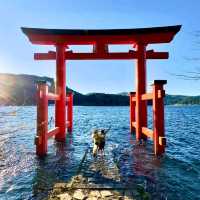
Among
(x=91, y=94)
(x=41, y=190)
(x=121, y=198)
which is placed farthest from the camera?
(x=91, y=94)

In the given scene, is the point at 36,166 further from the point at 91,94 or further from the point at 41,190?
the point at 91,94

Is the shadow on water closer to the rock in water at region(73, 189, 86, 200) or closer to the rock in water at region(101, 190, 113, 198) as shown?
the rock in water at region(73, 189, 86, 200)

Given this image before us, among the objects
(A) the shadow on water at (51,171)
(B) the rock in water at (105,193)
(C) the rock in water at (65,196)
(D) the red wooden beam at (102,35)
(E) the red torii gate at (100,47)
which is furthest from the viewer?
(E) the red torii gate at (100,47)

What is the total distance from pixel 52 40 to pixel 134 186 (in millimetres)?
8401

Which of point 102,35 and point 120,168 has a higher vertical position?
point 102,35

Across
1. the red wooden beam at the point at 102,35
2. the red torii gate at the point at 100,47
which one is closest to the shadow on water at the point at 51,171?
the red torii gate at the point at 100,47

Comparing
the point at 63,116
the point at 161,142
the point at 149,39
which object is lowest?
the point at 161,142

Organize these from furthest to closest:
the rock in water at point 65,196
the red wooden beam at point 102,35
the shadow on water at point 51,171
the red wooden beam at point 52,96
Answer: the red wooden beam at point 102,35 → the red wooden beam at point 52,96 → the shadow on water at point 51,171 → the rock in water at point 65,196

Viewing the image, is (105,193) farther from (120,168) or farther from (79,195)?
(120,168)

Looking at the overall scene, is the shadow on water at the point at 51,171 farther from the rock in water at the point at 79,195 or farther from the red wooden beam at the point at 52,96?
the red wooden beam at the point at 52,96

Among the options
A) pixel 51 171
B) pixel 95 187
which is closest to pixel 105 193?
pixel 95 187

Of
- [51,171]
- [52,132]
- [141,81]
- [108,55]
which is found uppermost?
[108,55]

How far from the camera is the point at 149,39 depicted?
38.9ft

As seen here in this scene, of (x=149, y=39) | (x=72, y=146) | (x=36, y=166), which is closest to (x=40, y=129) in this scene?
(x=36, y=166)
